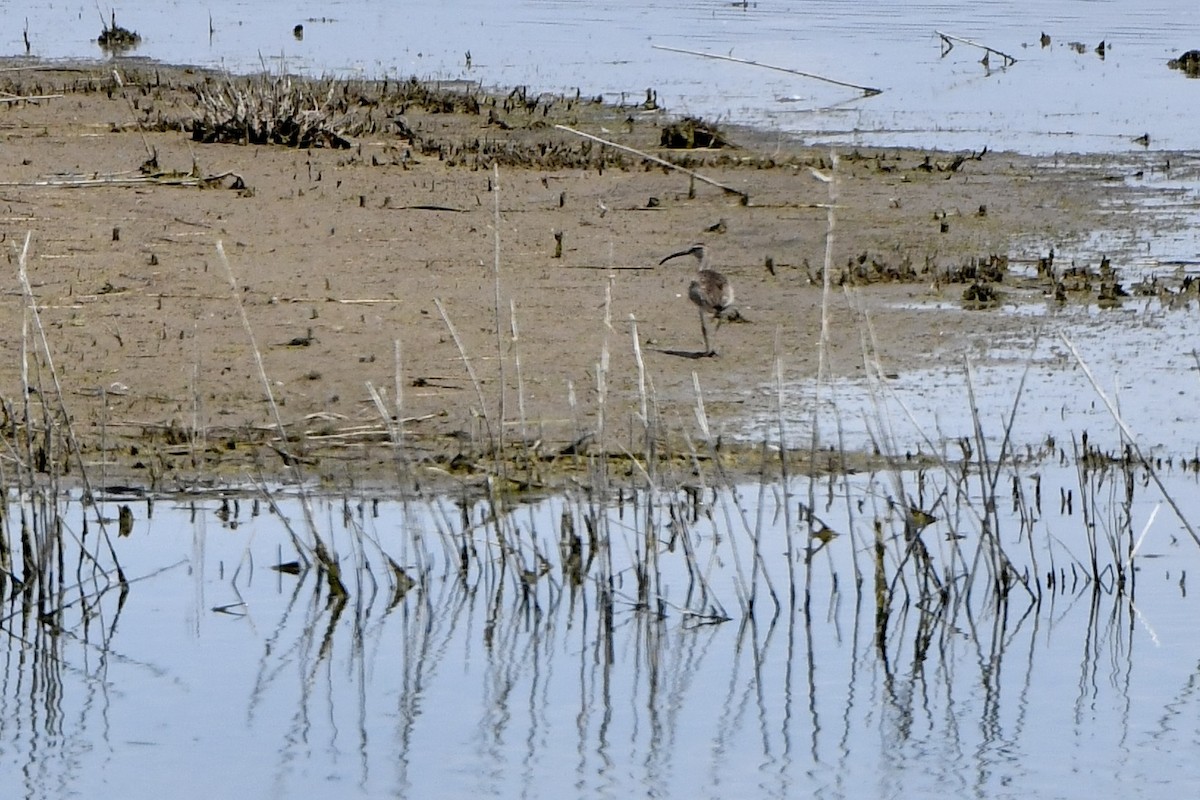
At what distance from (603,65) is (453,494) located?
20697mm

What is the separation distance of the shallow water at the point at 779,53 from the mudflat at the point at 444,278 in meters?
2.83

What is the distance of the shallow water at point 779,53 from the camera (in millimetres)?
22266

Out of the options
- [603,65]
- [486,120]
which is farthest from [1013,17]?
[486,120]

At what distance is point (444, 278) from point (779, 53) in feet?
58.9

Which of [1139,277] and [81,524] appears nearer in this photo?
[81,524]

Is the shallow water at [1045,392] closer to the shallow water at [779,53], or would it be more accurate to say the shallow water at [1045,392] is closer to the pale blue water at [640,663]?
the pale blue water at [640,663]

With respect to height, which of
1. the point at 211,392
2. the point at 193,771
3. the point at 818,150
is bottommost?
the point at 193,771

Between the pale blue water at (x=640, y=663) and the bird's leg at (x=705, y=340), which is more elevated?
the bird's leg at (x=705, y=340)

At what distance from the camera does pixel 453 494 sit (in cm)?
835

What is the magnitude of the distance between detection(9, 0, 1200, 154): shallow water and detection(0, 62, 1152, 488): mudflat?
2829 mm

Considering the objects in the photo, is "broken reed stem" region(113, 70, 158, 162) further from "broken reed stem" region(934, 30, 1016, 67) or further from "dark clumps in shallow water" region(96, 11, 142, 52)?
"broken reed stem" region(934, 30, 1016, 67)

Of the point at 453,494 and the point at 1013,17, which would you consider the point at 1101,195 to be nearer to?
the point at 453,494

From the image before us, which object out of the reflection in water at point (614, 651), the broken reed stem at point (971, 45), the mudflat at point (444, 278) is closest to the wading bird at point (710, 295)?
the mudflat at point (444, 278)

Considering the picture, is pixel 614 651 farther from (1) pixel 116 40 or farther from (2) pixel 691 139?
(1) pixel 116 40
